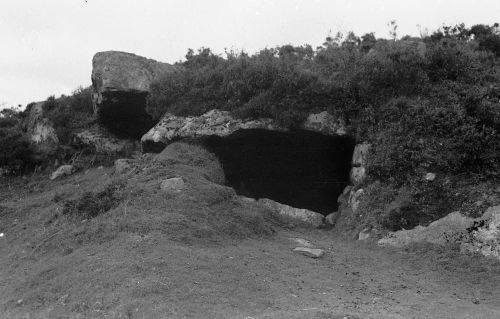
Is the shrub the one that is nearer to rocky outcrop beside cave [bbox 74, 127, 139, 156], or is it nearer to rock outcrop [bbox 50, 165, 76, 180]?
rocky outcrop beside cave [bbox 74, 127, 139, 156]

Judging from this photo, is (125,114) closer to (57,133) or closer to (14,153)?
(57,133)

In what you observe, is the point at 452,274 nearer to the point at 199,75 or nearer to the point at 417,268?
the point at 417,268

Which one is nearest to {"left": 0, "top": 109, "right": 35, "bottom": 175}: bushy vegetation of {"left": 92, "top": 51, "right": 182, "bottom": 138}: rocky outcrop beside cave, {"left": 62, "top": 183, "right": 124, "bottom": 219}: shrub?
{"left": 92, "top": 51, "right": 182, "bottom": 138}: rocky outcrop beside cave

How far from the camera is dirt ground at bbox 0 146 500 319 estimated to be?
380 inches

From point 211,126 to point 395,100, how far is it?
7.00 meters

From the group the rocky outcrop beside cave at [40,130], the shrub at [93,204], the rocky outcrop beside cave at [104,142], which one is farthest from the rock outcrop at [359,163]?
the rocky outcrop beside cave at [40,130]

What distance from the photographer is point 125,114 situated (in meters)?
24.4

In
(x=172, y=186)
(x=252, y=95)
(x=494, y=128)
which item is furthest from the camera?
(x=252, y=95)

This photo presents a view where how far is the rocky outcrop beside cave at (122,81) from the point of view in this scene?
73.5 feet

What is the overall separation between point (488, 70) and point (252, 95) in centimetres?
913

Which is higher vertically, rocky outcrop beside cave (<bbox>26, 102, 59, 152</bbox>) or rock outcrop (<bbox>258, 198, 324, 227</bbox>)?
rocky outcrop beside cave (<bbox>26, 102, 59, 152</bbox>)

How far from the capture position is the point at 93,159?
24.6 m

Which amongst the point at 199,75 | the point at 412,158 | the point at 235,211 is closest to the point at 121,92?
the point at 199,75

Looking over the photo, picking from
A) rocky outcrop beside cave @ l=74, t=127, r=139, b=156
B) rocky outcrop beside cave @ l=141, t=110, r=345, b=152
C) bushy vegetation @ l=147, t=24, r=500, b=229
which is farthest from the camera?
rocky outcrop beside cave @ l=74, t=127, r=139, b=156
